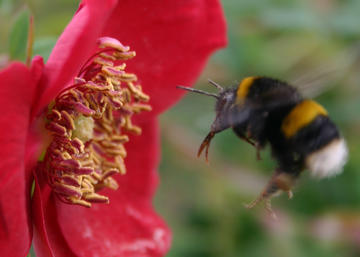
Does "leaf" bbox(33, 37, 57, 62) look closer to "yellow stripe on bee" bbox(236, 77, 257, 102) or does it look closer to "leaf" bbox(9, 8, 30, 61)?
"leaf" bbox(9, 8, 30, 61)

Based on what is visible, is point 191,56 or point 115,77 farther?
point 191,56

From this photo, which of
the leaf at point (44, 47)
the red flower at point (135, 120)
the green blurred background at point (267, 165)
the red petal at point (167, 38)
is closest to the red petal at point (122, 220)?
the red flower at point (135, 120)

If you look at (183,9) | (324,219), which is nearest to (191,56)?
(183,9)

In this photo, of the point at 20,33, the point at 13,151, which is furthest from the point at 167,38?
the point at 13,151

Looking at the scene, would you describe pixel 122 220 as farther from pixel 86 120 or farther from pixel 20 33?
pixel 20 33

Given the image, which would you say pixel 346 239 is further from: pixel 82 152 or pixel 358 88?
pixel 82 152

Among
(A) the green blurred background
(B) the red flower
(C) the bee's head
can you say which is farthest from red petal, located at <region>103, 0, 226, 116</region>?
(A) the green blurred background
